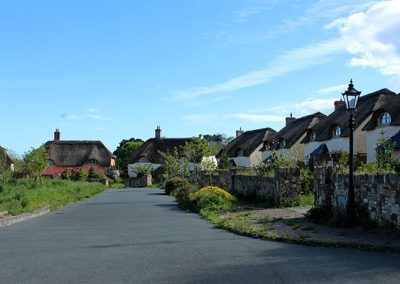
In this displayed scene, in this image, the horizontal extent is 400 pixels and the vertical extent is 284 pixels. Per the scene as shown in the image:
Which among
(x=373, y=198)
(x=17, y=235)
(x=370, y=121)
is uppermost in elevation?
(x=370, y=121)

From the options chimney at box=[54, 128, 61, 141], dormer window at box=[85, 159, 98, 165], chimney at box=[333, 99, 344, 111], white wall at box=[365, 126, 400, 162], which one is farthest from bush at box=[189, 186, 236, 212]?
chimney at box=[54, 128, 61, 141]

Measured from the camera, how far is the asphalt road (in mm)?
8148

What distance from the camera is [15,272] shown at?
8.87m

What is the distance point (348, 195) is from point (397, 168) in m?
1.96

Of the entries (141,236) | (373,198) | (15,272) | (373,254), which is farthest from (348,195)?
(15,272)

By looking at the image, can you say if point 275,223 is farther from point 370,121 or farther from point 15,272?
point 370,121

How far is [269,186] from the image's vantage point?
24.6 meters

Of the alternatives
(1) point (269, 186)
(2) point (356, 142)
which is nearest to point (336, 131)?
(2) point (356, 142)

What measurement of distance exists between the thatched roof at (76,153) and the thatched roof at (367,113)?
48535 millimetres

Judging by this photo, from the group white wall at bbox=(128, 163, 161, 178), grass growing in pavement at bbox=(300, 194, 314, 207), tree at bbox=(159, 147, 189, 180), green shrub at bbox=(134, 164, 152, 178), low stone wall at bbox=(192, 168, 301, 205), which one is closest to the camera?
low stone wall at bbox=(192, 168, 301, 205)

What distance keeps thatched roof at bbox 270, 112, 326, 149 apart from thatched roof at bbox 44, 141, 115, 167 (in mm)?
37966

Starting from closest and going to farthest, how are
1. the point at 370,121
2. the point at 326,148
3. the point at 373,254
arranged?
the point at 373,254
the point at 370,121
the point at 326,148

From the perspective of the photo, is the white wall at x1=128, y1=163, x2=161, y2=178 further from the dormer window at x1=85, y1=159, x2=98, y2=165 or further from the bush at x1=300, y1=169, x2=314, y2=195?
the bush at x1=300, y1=169, x2=314, y2=195

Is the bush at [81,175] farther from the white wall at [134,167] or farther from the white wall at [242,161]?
the white wall at [242,161]
